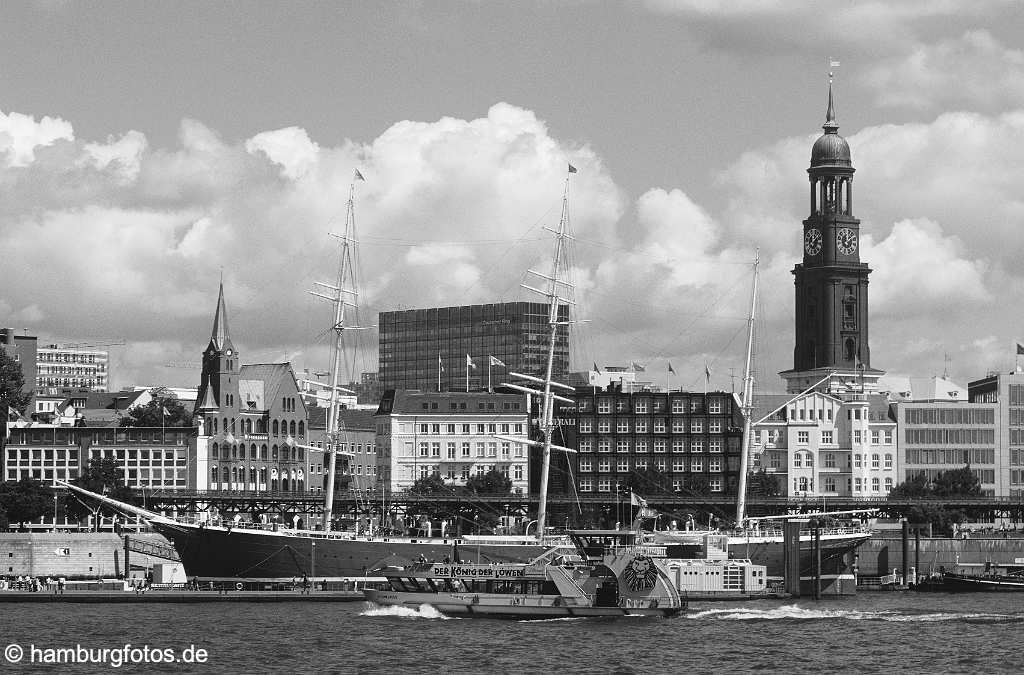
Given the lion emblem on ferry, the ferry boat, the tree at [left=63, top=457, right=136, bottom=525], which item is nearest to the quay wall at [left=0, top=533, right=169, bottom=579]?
the tree at [left=63, top=457, right=136, bottom=525]

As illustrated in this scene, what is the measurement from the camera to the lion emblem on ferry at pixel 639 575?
113 metres

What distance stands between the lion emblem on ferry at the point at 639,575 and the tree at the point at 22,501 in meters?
76.7

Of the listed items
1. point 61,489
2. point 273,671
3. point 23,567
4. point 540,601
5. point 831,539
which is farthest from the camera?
point 61,489

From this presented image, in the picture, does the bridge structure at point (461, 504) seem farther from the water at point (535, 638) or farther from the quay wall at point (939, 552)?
the water at point (535, 638)

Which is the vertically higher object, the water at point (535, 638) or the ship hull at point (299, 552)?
the ship hull at point (299, 552)

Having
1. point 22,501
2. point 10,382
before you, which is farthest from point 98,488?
point 10,382

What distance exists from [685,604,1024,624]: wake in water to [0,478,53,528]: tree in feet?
242

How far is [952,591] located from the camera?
5920 inches

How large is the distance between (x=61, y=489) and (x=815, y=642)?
102420 mm

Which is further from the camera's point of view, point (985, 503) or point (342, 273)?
point (985, 503)

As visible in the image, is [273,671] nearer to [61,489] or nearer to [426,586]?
[426,586]

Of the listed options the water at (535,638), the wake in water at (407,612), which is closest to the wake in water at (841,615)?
the water at (535,638)

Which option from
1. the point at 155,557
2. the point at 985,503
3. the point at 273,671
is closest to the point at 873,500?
the point at 985,503

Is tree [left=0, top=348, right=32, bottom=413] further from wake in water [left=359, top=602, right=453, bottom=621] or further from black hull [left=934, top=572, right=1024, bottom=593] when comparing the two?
black hull [left=934, top=572, right=1024, bottom=593]
